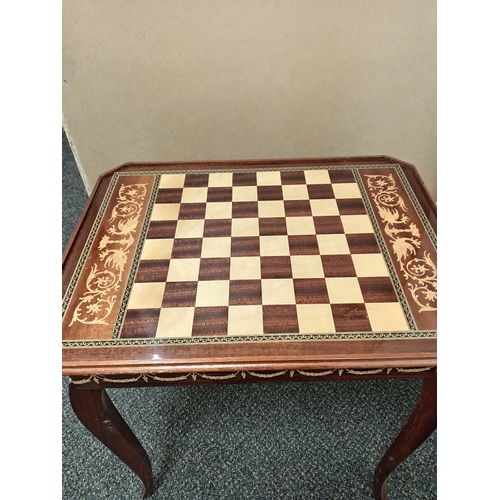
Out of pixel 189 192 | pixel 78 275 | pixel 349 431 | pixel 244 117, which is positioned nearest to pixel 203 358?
pixel 78 275

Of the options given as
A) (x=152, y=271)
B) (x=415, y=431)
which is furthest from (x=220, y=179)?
(x=415, y=431)

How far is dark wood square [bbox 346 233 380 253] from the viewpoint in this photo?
1269 mm

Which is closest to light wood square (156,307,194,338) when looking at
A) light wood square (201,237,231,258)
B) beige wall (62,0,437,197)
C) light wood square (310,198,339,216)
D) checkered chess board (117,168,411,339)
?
checkered chess board (117,168,411,339)

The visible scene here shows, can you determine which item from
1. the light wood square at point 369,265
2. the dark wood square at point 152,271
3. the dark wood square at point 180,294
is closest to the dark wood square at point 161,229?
the dark wood square at point 152,271

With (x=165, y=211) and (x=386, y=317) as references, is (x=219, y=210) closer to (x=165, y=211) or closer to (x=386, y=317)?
(x=165, y=211)

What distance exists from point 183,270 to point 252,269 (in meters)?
0.19

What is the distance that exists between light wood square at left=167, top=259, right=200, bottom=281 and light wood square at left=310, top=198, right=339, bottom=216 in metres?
0.43

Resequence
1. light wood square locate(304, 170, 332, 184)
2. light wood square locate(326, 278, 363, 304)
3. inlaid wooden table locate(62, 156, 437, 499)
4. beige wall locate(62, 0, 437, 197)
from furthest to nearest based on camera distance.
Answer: beige wall locate(62, 0, 437, 197) < light wood square locate(304, 170, 332, 184) < light wood square locate(326, 278, 363, 304) < inlaid wooden table locate(62, 156, 437, 499)

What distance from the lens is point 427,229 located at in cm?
133

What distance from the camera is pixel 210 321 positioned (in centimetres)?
107

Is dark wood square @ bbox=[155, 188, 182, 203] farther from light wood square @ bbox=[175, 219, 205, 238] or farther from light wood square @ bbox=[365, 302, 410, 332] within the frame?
light wood square @ bbox=[365, 302, 410, 332]

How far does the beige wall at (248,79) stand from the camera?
5.69 ft

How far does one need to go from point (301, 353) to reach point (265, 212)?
1.86ft

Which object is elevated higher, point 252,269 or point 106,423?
point 252,269
